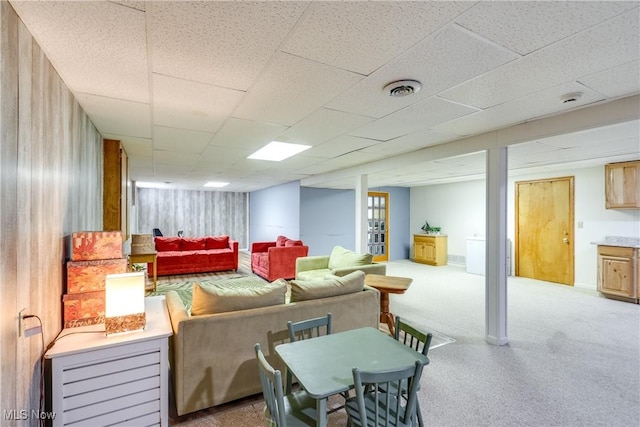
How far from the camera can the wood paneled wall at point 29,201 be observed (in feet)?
3.96

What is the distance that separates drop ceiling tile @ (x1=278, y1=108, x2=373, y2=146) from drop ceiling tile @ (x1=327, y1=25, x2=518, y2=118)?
0.95 feet

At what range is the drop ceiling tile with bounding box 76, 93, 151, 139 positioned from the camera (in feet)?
7.64

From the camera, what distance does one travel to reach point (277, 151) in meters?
4.10

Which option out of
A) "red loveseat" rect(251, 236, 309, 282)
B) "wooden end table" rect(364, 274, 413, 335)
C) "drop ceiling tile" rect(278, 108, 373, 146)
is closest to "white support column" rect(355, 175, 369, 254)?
"red loveseat" rect(251, 236, 309, 282)

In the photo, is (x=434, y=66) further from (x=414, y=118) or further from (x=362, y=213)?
(x=362, y=213)

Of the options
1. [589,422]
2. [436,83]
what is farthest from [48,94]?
[589,422]

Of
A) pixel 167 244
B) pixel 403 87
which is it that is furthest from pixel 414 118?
pixel 167 244

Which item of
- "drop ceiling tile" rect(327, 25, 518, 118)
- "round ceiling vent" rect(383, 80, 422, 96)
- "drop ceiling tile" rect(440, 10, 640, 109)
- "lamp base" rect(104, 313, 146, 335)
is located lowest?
"lamp base" rect(104, 313, 146, 335)

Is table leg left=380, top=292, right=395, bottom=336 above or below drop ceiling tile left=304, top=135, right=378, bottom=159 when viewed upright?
below

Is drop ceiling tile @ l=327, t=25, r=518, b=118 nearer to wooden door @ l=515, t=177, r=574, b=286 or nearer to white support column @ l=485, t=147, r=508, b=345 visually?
white support column @ l=485, t=147, r=508, b=345

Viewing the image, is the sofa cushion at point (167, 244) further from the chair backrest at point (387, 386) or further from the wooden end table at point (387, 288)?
the chair backrest at point (387, 386)

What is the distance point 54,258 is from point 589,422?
3.59 metres

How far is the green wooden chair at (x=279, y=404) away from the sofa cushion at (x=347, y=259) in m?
2.89

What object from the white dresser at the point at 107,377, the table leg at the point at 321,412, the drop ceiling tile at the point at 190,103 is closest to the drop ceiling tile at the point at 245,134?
the drop ceiling tile at the point at 190,103
